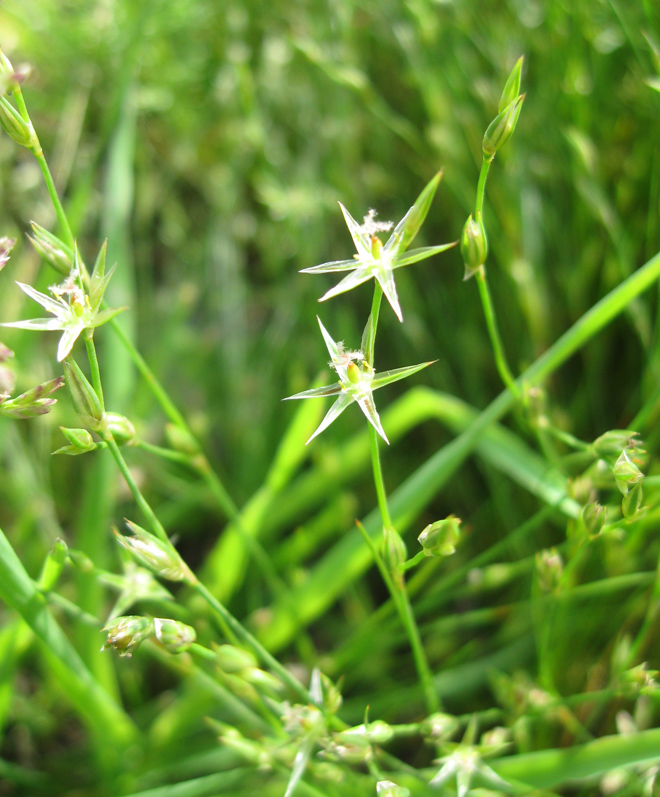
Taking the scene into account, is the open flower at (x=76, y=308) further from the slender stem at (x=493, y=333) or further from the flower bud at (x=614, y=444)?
the flower bud at (x=614, y=444)

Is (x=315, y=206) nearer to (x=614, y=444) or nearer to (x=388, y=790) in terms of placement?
(x=614, y=444)

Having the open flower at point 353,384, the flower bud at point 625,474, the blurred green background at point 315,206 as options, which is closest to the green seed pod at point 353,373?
the open flower at point 353,384

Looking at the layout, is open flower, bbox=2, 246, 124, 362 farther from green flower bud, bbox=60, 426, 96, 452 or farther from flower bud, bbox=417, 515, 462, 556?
flower bud, bbox=417, 515, 462, 556

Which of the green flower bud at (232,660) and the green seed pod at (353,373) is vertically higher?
the green seed pod at (353,373)

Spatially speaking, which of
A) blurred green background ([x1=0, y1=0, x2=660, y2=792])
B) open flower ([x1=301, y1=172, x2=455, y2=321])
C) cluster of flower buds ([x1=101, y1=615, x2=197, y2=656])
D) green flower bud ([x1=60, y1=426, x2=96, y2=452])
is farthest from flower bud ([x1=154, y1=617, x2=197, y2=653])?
blurred green background ([x1=0, y1=0, x2=660, y2=792])

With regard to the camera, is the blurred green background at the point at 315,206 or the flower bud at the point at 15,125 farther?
the blurred green background at the point at 315,206

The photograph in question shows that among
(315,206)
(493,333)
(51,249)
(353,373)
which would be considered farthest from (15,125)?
(315,206)
